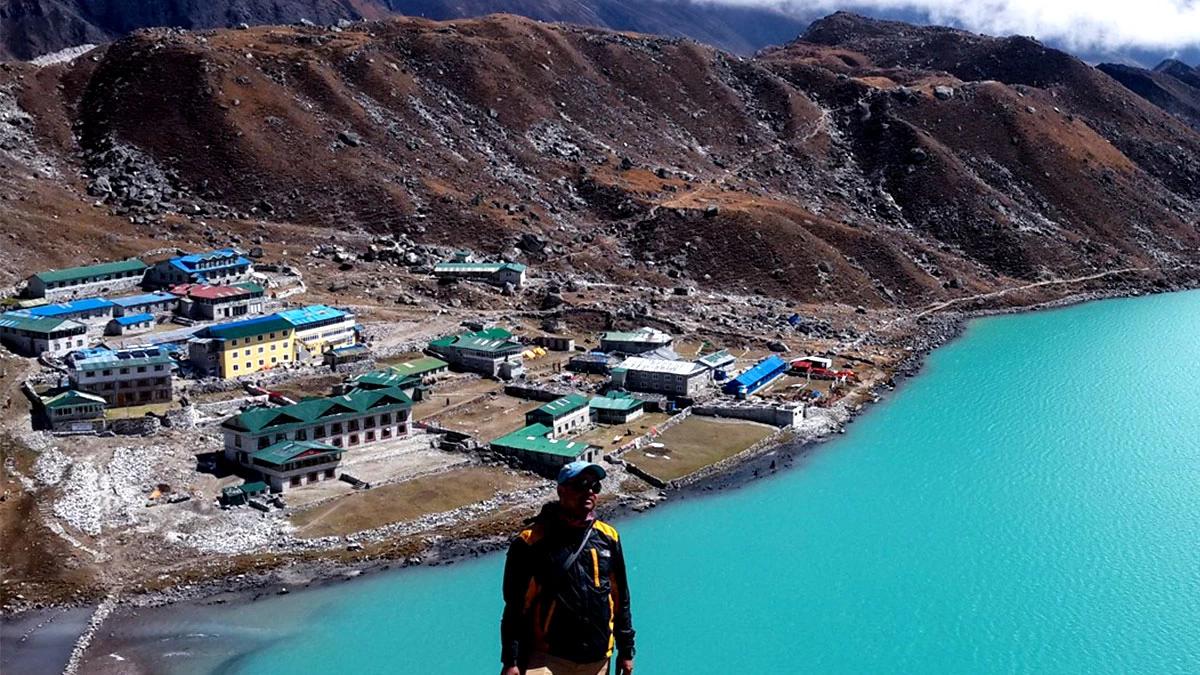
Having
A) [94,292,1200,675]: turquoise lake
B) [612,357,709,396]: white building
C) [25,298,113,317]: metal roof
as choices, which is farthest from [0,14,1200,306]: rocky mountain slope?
[94,292,1200,675]: turquoise lake

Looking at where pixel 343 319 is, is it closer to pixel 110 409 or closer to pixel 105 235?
pixel 110 409

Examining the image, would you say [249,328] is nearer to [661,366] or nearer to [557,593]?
[661,366]

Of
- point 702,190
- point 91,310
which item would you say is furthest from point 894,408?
point 91,310

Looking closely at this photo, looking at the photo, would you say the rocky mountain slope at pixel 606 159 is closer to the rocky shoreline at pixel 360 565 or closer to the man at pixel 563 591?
the rocky shoreline at pixel 360 565

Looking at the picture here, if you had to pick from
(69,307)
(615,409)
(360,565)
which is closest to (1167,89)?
(615,409)

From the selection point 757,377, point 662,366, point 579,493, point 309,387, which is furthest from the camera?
point 757,377

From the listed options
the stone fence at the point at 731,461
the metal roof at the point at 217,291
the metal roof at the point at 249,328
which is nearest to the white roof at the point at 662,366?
the stone fence at the point at 731,461
